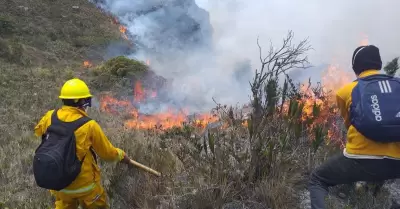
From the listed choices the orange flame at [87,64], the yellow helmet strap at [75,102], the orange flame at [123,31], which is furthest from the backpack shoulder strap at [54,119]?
the orange flame at [123,31]

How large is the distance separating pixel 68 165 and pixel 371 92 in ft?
7.53

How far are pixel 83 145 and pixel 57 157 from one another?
266mm

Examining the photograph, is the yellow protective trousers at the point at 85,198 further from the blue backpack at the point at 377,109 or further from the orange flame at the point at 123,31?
the orange flame at the point at 123,31

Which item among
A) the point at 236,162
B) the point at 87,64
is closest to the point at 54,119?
the point at 236,162

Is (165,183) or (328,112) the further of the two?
(328,112)

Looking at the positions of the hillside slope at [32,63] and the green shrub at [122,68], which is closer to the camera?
the hillside slope at [32,63]

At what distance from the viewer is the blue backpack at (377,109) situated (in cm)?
278

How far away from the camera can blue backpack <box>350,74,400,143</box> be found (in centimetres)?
278

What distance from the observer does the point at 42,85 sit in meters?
12.4

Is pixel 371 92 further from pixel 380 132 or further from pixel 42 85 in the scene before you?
pixel 42 85

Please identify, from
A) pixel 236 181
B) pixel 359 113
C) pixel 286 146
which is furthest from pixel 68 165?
pixel 359 113

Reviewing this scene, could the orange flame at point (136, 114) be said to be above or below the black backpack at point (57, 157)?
above

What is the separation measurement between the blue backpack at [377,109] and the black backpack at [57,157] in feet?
6.88

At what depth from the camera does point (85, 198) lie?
146 inches
